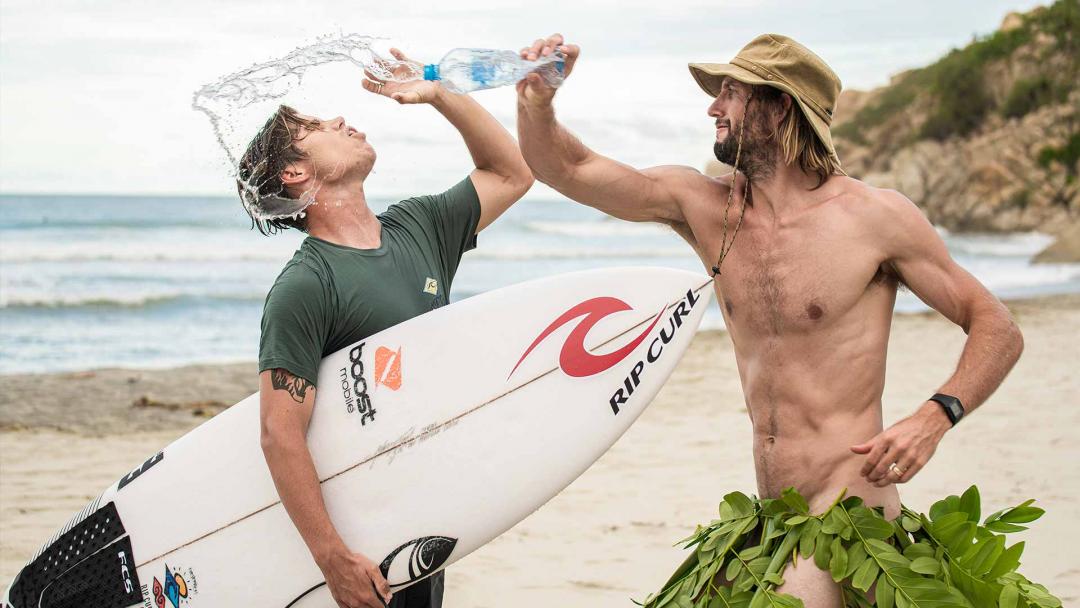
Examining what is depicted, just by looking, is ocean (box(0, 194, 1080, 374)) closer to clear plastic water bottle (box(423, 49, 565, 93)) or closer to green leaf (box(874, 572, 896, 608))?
clear plastic water bottle (box(423, 49, 565, 93))

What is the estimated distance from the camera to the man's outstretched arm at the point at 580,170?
2.45 metres

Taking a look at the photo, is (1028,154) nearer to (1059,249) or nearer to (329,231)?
(1059,249)

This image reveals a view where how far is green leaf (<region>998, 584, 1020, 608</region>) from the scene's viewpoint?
7.64 feet

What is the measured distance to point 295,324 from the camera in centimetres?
244

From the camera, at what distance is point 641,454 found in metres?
6.92

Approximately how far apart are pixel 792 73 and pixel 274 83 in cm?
130

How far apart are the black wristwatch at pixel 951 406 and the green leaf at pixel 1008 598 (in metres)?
0.40

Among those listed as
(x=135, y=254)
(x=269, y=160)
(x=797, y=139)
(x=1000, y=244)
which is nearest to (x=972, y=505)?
(x=797, y=139)

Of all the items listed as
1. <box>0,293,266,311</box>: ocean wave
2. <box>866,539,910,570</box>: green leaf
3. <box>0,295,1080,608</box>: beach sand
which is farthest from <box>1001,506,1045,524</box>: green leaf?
<box>0,293,266,311</box>: ocean wave

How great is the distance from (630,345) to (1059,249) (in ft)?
60.1

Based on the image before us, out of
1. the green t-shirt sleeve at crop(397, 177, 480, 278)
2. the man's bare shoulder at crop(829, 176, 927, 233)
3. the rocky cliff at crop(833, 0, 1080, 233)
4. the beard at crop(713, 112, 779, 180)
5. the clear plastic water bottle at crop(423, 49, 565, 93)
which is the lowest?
the rocky cliff at crop(833, 0, 1080, 233)

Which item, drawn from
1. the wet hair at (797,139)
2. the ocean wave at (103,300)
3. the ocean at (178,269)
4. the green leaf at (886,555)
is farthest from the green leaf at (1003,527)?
the ocean wave at (103,300)

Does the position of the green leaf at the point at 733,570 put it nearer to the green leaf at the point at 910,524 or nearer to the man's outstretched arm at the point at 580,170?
the green leaf at the point at 910,524

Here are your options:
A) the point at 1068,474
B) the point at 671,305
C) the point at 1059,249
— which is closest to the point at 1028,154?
the point at 1059,249
